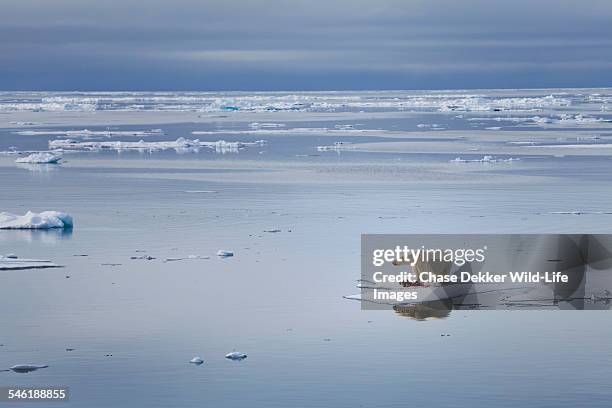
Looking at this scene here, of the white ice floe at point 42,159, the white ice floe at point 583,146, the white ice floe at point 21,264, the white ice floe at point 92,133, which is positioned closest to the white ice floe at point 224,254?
the white ice floe at point 21,264

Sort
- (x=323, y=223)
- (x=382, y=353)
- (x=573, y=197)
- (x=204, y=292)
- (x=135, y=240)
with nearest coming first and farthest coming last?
(x=382, y=353) < (x=204, y=292) < (x=135, y=240) < (x=323, y=223) < (x=573, y=197)

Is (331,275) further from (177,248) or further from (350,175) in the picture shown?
(350,175)

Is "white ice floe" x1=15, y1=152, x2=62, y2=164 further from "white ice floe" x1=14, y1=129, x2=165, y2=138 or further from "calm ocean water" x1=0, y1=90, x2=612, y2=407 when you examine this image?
"white ice floe" x1=14, y1=129, x2=165, y2=138

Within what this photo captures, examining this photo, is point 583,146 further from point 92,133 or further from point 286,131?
point 92,133

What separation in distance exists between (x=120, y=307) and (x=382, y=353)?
7.66 feet

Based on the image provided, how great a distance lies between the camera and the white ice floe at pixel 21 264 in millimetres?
10898

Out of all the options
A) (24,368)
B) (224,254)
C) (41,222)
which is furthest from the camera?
(41,222)

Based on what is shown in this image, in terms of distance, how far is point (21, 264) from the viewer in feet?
36.1

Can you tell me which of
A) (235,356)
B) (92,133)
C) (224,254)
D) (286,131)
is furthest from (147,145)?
(235,356)

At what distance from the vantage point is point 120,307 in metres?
9.20

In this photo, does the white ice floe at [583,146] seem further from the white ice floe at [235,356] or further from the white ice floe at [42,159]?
the white ice floe at [235,356]

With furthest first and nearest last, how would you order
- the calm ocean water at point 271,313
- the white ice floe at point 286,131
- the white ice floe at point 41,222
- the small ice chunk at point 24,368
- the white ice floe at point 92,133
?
the white ice floe at point 286,131 → the white ice floe at point 92,133 → the white ice floe at point 41,222 → the small ice chunk at point 24,368 → the calm ocean water at point 271,313

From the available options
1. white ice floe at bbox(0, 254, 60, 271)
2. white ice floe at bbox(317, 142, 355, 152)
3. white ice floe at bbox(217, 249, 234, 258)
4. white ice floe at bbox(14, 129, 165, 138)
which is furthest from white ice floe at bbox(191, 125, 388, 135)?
white ice floe at bbox(0, 254, 60, 271)

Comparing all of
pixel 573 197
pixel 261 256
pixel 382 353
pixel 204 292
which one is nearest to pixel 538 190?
pixel 573 197
